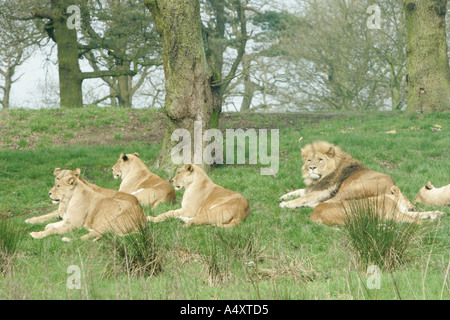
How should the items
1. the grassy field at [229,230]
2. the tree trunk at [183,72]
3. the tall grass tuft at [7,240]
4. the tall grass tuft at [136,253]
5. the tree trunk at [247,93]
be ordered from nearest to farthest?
the grassy field at [229,230]
the tall grass tuft at [136,253]
the tall grass tuft at [7,240]
the tree trunk at [183,72]
the tree trunk at [247,93]

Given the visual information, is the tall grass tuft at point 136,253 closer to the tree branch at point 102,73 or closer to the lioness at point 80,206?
the lioness at point 80,206

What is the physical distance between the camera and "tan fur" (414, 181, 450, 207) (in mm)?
9938

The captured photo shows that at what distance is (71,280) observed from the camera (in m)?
5.91

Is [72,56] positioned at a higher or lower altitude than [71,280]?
Answer: higher

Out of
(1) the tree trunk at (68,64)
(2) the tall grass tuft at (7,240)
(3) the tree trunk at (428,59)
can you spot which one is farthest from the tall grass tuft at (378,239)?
(1) the tree trunk at (68,64)

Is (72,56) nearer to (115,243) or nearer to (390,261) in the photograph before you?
(115,243)

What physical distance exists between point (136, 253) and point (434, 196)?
612cm

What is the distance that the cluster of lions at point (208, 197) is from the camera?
837 cm

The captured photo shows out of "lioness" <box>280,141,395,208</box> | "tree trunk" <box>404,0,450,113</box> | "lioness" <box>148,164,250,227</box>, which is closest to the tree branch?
"tree trunk" <box>404,0,450,113</box>

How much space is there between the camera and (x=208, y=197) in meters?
9.74

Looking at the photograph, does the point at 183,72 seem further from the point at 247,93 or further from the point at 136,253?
the point at 247,93
